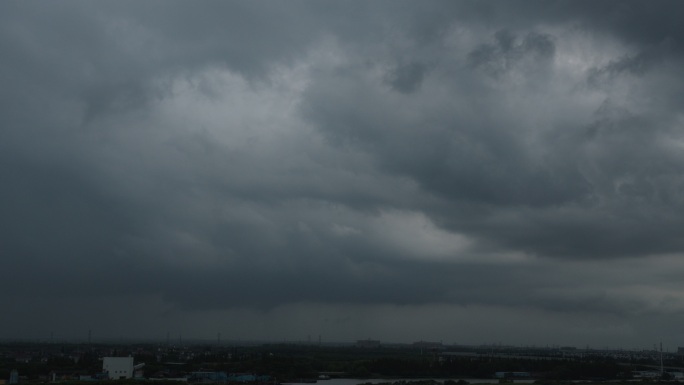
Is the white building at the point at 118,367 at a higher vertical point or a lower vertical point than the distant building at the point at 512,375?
higher

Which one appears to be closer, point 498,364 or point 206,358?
point 498,364

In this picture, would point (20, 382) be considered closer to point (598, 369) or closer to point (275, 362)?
point (275, 362)

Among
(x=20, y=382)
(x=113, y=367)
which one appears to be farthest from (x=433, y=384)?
(x=20, y=382)

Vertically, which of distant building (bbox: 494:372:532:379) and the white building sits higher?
the white building

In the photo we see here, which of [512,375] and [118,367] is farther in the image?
[512,375]

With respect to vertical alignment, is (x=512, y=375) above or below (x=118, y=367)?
below

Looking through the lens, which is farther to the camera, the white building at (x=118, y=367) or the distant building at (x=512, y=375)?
the distant building at (x=512, y=375)

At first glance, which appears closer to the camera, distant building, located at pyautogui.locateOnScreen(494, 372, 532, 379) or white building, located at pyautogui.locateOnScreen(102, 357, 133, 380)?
white building, located at pyautogui.locateOnScreen(102, 357, 133, 380)

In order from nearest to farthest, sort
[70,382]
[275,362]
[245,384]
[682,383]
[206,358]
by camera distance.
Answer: [70,382] < [245,384] < [682,383] < [275,362] < [206,358]
